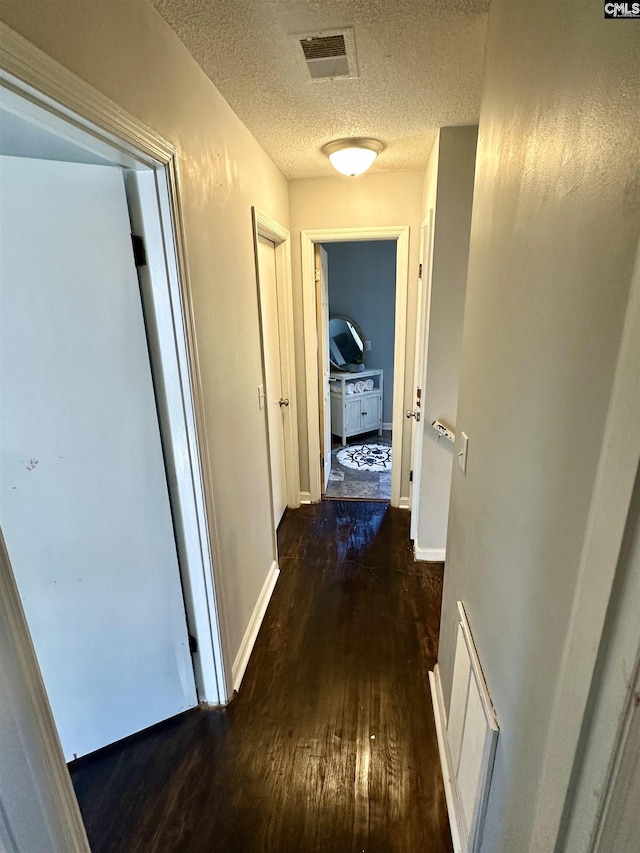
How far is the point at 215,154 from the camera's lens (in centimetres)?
151

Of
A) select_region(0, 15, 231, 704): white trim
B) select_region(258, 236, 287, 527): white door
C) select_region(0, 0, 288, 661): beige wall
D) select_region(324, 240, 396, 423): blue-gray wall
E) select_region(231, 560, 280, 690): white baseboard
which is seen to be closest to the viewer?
select_region(0, 15, 231, 704): white trim

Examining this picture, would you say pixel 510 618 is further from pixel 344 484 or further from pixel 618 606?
pixel 344 484

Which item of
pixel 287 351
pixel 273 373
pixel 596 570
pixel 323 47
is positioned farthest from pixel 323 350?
pixel 596 570

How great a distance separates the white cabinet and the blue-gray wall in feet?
1.26

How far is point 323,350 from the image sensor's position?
326 centimetres

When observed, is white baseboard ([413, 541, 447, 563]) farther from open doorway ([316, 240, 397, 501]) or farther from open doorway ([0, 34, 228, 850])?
open doorway ([316, 240, 397, 501])

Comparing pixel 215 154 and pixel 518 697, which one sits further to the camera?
pixel 215 154

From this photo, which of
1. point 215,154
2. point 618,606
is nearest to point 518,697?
point 618,606

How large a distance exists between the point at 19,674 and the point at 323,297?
9.67 ft

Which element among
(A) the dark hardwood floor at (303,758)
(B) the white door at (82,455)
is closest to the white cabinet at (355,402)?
(A) the dark hardwood floor at (303,758)

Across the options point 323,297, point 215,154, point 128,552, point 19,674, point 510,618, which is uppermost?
point 215,154

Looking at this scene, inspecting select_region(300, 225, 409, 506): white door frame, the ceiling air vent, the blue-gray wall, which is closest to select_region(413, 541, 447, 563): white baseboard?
select_region(300, 225, 409, 506): white door frame

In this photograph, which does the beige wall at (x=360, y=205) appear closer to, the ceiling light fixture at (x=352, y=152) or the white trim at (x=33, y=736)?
the ceiling light fixture at (x=352, y=152)

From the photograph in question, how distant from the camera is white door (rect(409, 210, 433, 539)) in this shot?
2.25m
